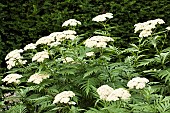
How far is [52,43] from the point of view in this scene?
4.02 metres

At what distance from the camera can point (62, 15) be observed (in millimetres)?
6629

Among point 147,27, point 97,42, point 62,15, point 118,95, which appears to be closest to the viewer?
point 118,95

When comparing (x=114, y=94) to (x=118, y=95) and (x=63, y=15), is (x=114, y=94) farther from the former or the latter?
(x=63, y=15)

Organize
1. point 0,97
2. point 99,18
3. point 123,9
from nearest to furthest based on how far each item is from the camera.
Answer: point 99,18, point 0,97, point 123,9

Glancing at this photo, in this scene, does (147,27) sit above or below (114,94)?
above

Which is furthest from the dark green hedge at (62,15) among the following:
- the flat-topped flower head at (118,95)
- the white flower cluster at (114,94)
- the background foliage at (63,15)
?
the flat-topped flower head at (118,95)

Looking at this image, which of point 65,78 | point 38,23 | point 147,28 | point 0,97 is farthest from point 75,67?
point 38,23

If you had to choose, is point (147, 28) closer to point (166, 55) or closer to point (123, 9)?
point (166, 55)

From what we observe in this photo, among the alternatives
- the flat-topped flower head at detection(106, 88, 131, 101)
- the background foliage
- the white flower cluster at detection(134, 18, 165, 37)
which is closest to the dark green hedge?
the background foliage

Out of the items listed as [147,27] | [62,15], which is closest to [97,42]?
[147,27]

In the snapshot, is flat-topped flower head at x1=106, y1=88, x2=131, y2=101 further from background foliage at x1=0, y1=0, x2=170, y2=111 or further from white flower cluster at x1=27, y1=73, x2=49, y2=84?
background foliage at x1=0, y1=0, x2=170, y2=111

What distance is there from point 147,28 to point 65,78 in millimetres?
919

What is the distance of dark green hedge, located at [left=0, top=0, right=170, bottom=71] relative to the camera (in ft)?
21.7

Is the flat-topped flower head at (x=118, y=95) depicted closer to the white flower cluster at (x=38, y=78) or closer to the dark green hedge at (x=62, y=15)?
the white flower cluster at (x=38, y=78)
